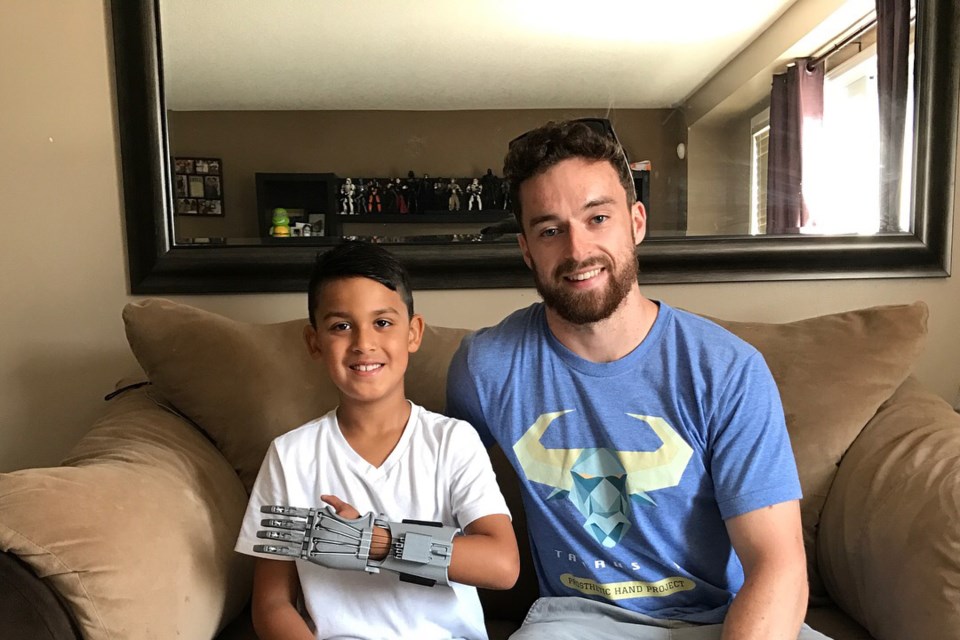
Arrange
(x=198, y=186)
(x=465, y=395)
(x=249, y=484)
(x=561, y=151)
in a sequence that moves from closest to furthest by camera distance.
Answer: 1. (x=561, y=151)
2. (x=465, y=395)
3. (x=249, y=484)
4. (x=198, y=186)

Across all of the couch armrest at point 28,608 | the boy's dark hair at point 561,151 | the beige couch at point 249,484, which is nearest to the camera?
the couch armrest at point 28,608

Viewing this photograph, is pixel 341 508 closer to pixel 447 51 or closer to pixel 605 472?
pixel 605 472

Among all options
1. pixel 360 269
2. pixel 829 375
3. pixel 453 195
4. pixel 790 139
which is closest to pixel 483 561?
pixel 360 269

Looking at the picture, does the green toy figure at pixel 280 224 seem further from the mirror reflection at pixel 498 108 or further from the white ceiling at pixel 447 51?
the white ceiling at pixel 447 51

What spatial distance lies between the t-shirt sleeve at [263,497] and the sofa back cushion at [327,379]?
30cm

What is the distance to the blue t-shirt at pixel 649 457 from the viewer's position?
4.01 feet

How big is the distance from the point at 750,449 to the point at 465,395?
498 mm

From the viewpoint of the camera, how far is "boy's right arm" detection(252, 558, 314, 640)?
117cm

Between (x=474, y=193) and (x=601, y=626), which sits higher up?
(x=474, y=193)

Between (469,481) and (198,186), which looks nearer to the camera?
(469,481)

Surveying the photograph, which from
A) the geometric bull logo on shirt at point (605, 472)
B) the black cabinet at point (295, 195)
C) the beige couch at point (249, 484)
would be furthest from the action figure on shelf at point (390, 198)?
the geometric bull logo on shirt at point (605, 472)

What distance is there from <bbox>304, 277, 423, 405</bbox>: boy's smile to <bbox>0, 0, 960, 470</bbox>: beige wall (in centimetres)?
73

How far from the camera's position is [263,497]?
48.4 inches

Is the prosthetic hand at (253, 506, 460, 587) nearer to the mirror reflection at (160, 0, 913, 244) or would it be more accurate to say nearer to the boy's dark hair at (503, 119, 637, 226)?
the boy's dark hair at (503, 119, 637, 226)
